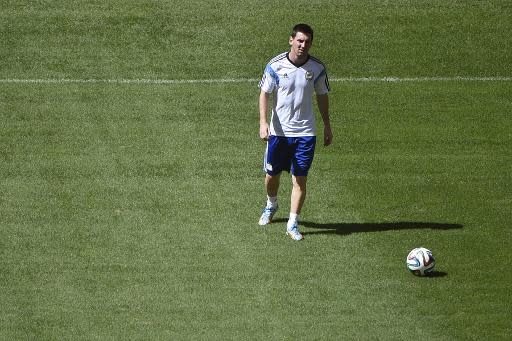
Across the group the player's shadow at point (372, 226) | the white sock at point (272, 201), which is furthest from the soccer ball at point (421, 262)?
the white sock at point (272, 201)

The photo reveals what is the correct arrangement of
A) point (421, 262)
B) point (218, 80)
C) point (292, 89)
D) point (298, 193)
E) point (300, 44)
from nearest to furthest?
point (421, 262) < point (300, 44) < point (292, 89) < point (298, 193) < point (218, 80)

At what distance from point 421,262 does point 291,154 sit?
2490 millimetres

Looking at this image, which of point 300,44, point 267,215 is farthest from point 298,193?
point 300,44

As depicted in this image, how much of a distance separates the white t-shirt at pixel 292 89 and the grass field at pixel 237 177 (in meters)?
1.47

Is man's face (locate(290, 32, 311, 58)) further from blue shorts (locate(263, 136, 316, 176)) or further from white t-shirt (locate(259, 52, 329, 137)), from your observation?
blue shorts (locate(263, 136, 316, 176))

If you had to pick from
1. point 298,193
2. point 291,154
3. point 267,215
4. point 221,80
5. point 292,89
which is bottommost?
point 221,80

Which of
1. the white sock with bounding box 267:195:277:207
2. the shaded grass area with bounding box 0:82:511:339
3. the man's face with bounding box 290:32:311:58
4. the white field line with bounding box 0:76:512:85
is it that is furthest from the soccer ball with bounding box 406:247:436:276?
the white field line with bounding box 0:76:512:85

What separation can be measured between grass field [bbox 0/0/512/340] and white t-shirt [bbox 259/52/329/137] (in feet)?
4.82

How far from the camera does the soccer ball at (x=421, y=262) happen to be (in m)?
15.2

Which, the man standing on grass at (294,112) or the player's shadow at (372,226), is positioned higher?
the man standing on grass at (294,112)

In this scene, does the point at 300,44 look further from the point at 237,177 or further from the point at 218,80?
the point at 218,80

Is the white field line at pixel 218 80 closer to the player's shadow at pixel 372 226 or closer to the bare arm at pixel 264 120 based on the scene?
the player's shadow at pixel 372 226

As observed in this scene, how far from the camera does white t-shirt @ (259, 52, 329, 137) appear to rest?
1625 cm

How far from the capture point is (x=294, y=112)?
16.4m
